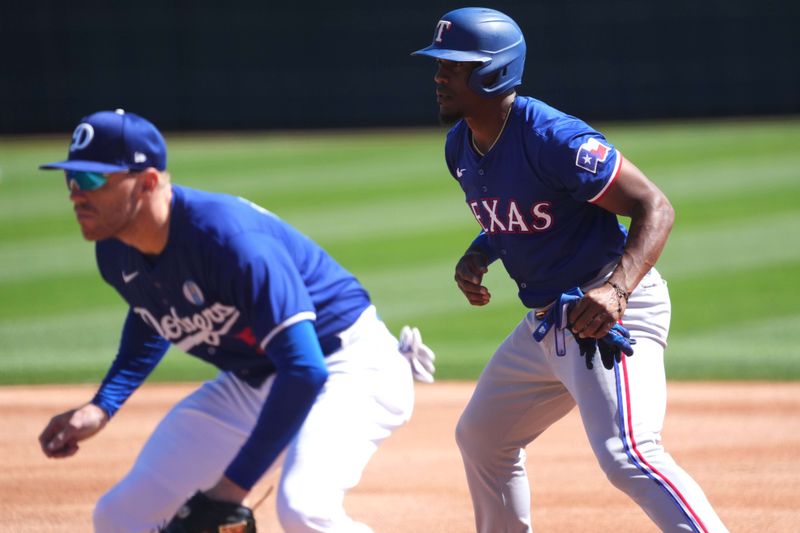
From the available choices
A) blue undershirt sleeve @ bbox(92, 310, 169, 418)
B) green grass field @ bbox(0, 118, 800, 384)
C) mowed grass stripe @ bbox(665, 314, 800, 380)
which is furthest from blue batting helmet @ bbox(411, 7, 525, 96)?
mowed grass stripe @ bbox(665, 314, 800, 380)

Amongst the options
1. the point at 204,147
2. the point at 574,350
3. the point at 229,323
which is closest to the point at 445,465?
the point at 574,350

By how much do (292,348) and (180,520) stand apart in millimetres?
535

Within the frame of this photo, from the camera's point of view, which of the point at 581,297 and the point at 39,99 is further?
the point at 39,99

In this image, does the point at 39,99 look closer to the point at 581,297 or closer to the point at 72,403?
the point at 72,403

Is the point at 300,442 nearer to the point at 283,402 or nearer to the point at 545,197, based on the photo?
the point at 283,402

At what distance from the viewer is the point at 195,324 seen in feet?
12.3

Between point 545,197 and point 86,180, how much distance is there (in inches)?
56.4

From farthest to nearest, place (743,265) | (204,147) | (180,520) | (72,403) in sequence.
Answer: (204,147) → (743,265) → (72,403) → (180,520)

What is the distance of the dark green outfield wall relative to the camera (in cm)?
2103

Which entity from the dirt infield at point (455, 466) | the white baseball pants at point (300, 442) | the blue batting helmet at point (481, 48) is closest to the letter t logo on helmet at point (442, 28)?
the blue batting helmet at point (481, 48)

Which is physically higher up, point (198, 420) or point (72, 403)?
point (198, 420)

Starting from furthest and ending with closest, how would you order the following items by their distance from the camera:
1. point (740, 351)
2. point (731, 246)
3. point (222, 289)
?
point (731, 246) < point (740, 351) < point (222, 289)

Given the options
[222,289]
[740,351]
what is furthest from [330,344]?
[740,351]

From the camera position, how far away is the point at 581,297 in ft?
12.3
